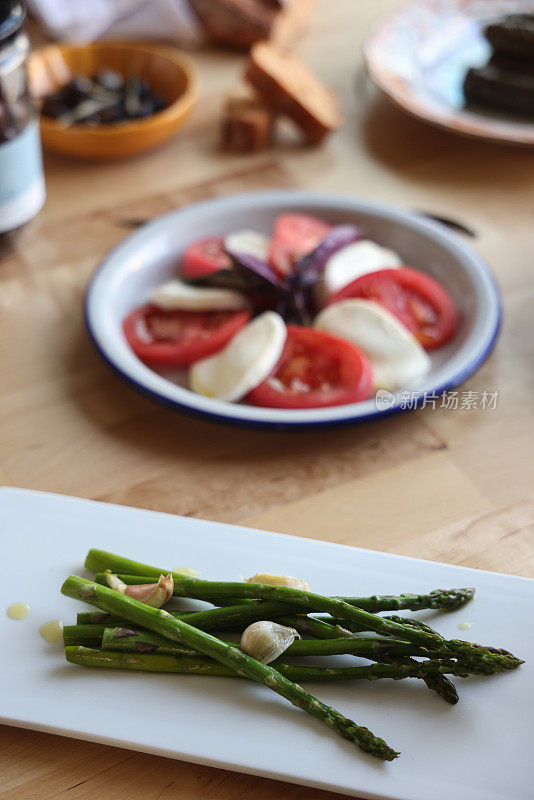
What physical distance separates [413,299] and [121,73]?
4.00ft

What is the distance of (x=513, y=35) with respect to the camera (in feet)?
7.38

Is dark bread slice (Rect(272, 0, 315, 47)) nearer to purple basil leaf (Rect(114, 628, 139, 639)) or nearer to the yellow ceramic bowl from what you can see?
the yellow ceramic bowl

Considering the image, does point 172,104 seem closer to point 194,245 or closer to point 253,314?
point 194,245

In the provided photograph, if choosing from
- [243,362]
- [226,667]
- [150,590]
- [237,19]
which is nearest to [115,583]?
[150,590]

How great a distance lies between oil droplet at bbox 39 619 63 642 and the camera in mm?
1118

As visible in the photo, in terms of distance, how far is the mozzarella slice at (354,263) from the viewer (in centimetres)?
176

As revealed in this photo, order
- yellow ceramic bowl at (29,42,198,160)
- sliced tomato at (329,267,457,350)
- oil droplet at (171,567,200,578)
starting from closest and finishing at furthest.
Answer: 1. oil droplet at (171,567,200,578)
2. sliced tomato at (329,267,457,350)
3. yellow ceramic bowl at (29,42,198,160)

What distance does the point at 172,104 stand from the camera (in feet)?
7.79

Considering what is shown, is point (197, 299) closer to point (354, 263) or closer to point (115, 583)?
point (354, 263)

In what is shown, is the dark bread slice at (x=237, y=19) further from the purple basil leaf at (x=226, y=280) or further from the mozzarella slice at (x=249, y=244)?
the purple basil leaf at (x=226, y=280)

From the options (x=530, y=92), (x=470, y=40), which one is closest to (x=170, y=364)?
(x=530, y=92)

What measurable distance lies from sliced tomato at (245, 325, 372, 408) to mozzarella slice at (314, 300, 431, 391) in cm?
3

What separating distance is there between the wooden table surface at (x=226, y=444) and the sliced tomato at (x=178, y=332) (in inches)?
3.7

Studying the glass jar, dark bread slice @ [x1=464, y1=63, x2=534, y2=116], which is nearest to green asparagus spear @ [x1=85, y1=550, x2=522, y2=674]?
the glass jar
